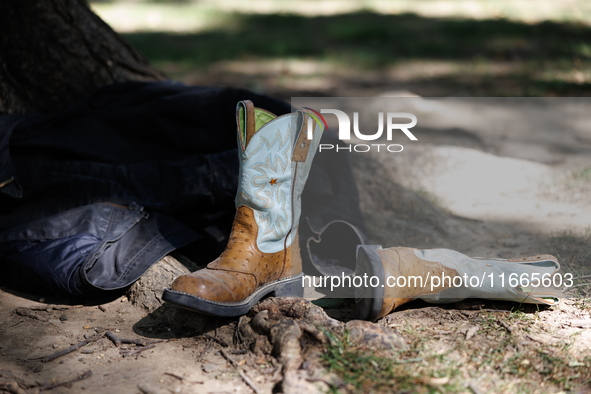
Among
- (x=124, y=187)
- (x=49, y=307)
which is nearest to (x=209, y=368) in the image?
(x=49, y=307)

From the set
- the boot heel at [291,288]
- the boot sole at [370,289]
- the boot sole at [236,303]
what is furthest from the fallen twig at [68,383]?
the boot sole at [370,289]

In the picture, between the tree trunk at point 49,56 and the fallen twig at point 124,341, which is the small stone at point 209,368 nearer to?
the fallen twig at point 124,341

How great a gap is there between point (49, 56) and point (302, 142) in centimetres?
172

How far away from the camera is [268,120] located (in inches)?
Answer: 75.4

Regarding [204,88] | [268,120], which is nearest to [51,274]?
[268,120]

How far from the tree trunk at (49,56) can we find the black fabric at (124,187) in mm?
285

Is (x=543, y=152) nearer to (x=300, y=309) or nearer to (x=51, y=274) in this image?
(x=300, y=309)

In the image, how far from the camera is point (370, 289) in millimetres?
1634

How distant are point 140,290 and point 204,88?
43.4 inches

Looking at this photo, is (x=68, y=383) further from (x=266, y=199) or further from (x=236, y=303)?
(x=266, y=199)

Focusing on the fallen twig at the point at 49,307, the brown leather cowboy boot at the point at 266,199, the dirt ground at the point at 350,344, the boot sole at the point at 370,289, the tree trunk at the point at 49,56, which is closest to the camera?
the dirt ground at the point at 350,344

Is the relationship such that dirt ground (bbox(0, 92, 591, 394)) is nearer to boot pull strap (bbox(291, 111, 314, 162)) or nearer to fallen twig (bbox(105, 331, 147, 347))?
fallen twig (bbox(105, 331, 147, 347))

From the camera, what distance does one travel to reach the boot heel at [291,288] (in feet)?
6.09

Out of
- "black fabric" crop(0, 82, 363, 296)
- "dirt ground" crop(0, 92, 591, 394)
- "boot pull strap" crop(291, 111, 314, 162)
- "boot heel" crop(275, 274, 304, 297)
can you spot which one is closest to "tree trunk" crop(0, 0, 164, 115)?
"black fabric" crop(0, 82, 363, 296)
